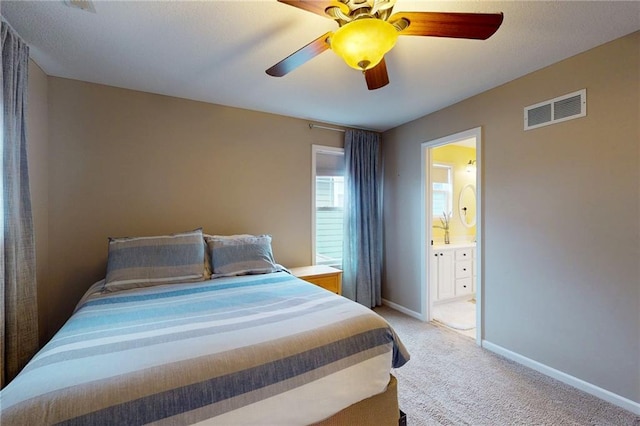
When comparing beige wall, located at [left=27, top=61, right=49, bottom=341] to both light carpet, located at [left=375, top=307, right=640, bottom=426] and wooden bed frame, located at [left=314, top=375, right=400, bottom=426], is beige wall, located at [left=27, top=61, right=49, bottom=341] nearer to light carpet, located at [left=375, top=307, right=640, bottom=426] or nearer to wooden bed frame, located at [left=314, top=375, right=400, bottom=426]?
wooden bed frame, located at [left=314, top=375, right=400, bottom=426]

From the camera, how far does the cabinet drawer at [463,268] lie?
3.91 m

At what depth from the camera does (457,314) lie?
348 cm

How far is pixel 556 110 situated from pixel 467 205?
2607 millimetres

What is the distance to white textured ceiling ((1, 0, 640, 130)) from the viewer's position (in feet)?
5.12

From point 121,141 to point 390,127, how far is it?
9.94 feet

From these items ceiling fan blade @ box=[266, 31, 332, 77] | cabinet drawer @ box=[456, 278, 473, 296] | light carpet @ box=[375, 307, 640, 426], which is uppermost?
ceiling fan blade @ box=[266, 31, 332, 77]

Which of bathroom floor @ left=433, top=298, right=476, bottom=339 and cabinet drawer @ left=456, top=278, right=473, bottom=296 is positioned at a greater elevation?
cabinet drawer @ left=456, top=278, right=473, bottom=296

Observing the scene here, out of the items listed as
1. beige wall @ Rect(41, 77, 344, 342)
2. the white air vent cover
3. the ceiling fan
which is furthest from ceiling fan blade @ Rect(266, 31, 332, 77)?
the white air vent cover

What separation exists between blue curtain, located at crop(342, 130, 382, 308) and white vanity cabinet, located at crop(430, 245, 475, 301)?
73 centimetres

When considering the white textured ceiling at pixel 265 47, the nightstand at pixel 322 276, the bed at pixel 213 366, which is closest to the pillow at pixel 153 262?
the bed at pixel 213 366

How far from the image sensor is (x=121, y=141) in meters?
2.52

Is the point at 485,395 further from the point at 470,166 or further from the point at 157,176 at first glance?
the point at 470,166

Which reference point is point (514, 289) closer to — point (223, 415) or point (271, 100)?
point (223, 415)

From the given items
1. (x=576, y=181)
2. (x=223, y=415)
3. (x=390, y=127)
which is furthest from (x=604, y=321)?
(x=390, y=127)
